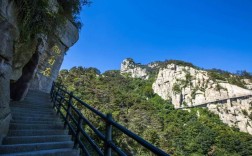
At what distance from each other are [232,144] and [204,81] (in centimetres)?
4704

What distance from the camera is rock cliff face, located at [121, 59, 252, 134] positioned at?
88562mm

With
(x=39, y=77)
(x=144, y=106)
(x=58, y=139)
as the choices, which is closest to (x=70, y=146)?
(x=58, y=139)

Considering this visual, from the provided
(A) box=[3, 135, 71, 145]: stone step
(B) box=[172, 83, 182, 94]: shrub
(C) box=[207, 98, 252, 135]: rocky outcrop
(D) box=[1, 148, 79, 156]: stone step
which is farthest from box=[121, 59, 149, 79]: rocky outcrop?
(D) box=[1, 148, 79, 156]: stone step

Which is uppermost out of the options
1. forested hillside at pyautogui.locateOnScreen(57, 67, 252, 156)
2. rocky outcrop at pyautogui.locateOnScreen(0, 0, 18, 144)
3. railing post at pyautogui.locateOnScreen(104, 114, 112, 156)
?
rocky outcrop at pyautogui.locateOnScreen(0, 0, 18, 144)

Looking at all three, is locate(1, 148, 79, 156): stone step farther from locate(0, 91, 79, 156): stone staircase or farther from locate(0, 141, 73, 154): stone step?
locate(0, 141, 73, 154): stone step

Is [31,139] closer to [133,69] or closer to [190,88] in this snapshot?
[190,88]

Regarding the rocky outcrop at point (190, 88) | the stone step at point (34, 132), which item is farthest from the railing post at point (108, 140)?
the rocky outcrop at point (190, 88)

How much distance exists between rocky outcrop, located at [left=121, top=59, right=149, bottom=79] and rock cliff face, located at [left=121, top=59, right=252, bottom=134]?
37997mm

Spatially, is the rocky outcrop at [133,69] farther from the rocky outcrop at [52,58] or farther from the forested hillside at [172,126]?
the rocky outcrop at [52,58]

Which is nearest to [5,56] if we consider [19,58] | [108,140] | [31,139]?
[31,139]

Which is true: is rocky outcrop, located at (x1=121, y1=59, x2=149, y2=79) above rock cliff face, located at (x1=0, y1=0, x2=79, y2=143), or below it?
above

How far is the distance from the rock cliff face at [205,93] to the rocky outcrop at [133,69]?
125 feet

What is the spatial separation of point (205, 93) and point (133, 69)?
79.4 metres

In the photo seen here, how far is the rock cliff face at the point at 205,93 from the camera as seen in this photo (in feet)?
291
